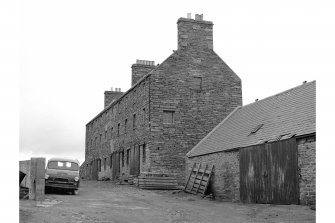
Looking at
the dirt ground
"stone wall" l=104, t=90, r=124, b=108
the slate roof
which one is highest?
"stone wall" l=104, t=90, r=124, b=108

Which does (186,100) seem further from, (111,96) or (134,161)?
(111,96)

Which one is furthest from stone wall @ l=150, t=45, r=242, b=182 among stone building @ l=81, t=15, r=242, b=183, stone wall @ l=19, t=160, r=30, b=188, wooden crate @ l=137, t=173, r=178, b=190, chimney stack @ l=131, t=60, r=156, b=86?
stone wall @ l=19, t=160, r=30, b=188

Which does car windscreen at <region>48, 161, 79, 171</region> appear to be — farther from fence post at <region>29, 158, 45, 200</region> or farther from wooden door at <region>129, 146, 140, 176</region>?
wooden door at <region>129, 146, 140, 176</region>

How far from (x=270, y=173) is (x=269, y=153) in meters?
0.91

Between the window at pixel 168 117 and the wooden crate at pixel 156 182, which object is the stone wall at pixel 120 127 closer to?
the window at pixel 168 117

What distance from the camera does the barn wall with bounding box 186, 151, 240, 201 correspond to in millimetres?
22766

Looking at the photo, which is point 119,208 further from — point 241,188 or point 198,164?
point 198,164

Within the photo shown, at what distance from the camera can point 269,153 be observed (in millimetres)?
20016

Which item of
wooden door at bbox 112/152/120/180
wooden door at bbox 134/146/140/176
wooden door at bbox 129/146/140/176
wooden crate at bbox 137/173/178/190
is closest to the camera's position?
wooden crate at bbox 137/173/178/190

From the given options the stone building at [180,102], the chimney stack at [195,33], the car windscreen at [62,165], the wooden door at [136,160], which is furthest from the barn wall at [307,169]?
the wooden door at [136,160]

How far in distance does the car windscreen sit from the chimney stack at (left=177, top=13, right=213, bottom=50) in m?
12.9

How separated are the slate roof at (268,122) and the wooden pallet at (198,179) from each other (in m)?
0.96

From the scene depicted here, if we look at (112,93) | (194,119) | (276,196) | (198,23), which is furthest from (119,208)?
(112,93)

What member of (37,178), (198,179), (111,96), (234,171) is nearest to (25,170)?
(37,178)
